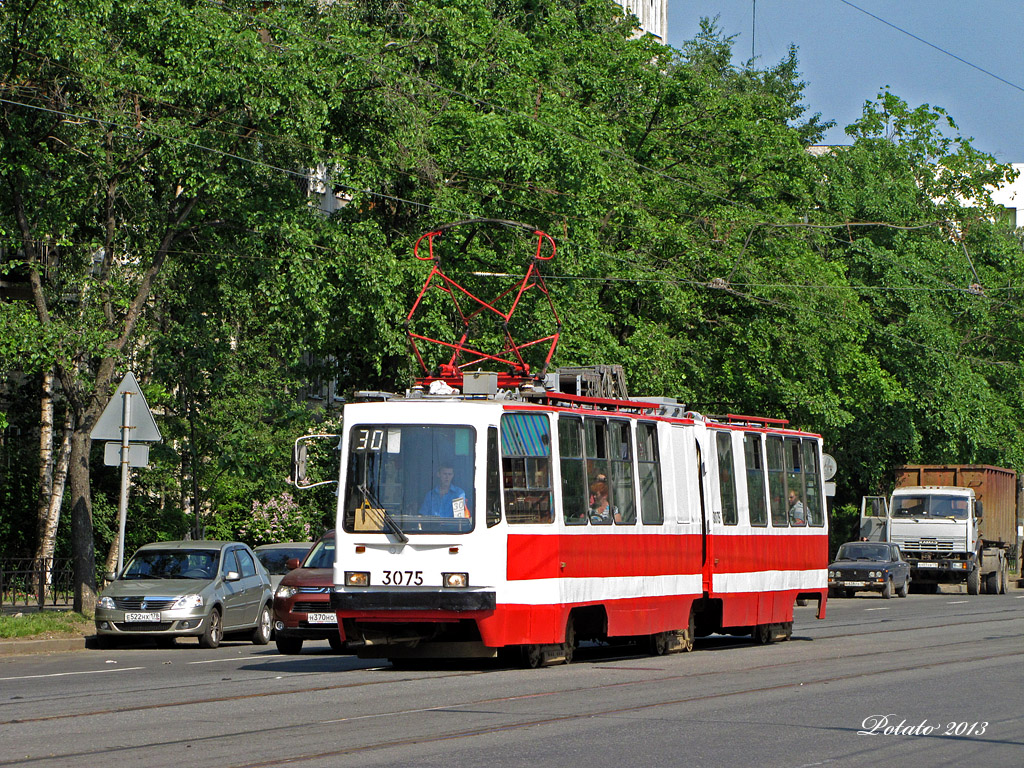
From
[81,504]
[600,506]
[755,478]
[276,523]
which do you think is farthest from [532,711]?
[276,523]

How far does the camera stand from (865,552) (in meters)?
43.8

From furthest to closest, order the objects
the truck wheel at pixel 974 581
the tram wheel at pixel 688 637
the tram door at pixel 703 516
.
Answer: the truck wheel at pixel 974 581 → the tram door at pixel 703 516 → the tram wheel at pixel 688 637

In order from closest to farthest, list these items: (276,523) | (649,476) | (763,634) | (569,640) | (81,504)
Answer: (569,640), (649,476), (763,634), (81,504), (276,523)

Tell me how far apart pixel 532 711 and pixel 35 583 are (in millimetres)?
18899

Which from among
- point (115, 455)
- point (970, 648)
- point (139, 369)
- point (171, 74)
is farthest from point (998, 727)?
point (139, 369)

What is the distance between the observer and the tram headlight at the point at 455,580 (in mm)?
15945

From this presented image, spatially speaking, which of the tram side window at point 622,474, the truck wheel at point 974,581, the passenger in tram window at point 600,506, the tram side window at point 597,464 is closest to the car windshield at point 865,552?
the truck wheel at point 974,581

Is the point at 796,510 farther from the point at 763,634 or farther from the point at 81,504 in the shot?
the point at 81,504

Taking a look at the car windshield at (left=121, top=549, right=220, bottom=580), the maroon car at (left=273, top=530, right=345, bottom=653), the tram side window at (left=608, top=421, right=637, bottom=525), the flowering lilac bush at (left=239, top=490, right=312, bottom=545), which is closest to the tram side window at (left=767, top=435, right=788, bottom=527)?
the tram side window at (left=608, top=421, right=637, bottom=525)

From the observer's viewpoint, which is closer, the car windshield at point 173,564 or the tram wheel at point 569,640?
the tram wheel at point 569,640

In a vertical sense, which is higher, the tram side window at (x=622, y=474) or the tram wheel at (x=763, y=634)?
the tram side window at (x=622, y=474)

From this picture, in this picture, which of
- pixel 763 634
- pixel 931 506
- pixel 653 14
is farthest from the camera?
pixel 653 14

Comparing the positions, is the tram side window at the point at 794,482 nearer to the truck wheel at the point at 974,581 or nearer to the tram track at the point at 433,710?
the tram track at the point at 433,710

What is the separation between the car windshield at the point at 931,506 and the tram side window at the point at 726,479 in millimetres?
26511
